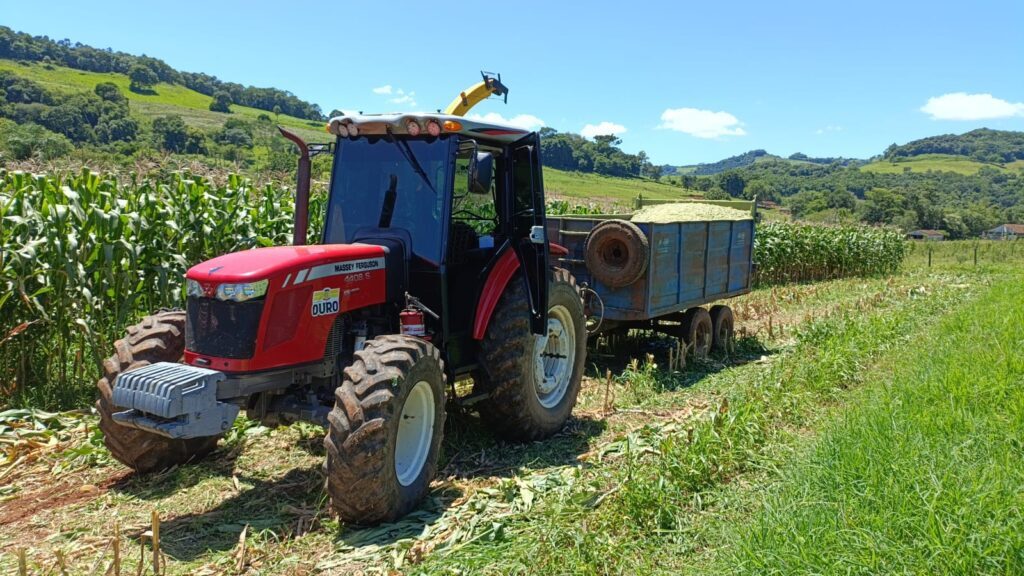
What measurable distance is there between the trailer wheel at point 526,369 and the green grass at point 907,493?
1922 mm

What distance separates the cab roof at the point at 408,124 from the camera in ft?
16.0

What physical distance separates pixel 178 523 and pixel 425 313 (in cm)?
200

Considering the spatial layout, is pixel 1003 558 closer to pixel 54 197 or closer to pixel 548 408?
pixel 548 408

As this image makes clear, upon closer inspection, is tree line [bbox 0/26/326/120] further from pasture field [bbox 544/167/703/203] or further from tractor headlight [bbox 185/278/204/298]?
tractor headlight [bbox 185/278/204/298]

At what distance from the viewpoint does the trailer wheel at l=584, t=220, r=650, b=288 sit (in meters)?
8.05

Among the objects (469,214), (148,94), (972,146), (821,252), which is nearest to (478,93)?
(469,214)

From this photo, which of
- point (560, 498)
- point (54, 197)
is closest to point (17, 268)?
point (54, 197)

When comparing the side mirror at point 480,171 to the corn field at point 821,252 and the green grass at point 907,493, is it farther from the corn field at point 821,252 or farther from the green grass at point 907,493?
the corn field at point 821,252

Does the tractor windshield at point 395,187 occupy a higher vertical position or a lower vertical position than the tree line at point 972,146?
lower

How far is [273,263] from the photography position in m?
4.29

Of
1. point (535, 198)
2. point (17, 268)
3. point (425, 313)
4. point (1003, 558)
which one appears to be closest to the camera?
point (1003, 558)

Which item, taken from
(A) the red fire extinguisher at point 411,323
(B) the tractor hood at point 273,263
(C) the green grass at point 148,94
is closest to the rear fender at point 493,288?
(A) the red fire extinguisher at point 411,323

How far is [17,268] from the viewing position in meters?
6.13

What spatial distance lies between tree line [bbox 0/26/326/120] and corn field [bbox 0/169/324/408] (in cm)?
5092
